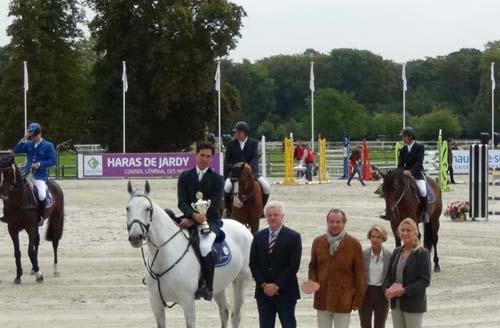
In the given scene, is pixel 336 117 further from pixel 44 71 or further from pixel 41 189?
pixel 41 189

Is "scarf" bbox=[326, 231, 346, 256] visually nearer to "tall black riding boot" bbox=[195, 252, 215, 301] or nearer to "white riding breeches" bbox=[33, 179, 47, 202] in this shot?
"tall black riding boot" bbox=[195, 252, 215, 301]

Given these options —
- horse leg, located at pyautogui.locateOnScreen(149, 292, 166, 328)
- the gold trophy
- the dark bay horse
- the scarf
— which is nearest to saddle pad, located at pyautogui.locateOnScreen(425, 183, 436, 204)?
the dark bay horse

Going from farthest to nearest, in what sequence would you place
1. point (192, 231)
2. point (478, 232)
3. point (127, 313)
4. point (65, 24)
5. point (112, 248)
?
point (65, 24) → point (478, 232) → point (112, 248) → point (127, 313) → point (192, 231)

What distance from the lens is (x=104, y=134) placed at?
6969 centimetres

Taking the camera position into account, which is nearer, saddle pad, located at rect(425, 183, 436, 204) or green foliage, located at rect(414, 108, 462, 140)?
saddle pad, located at rect(425, 183, 436, 204)

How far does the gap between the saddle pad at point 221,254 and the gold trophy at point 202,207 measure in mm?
274

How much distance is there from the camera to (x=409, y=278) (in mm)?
9688

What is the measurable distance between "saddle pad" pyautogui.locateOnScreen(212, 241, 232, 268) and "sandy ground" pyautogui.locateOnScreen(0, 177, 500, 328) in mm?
1920

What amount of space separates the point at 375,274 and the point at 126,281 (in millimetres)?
8424

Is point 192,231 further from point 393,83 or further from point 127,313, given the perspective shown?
point 393,83

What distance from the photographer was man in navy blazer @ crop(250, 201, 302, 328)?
33.1ft

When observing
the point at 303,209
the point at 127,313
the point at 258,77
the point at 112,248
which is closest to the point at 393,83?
the point at 258,77

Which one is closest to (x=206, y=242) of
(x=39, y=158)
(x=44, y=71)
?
(x=39, y=158)

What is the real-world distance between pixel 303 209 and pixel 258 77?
302ft
